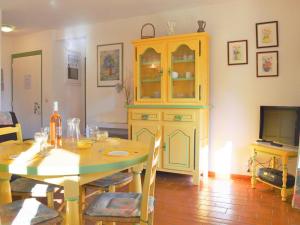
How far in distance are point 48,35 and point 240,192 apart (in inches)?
167

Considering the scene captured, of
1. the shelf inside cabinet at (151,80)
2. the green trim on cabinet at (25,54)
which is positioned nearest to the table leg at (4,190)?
the shelf inside cabinet at (151,80)

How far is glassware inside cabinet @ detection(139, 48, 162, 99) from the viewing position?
3.79 meters

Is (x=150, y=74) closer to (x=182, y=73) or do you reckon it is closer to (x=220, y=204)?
(x=182, y=73)

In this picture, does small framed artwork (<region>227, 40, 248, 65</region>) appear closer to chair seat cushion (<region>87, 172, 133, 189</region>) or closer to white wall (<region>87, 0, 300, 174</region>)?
white wall (<region>87, 0, 300, 174</region>)

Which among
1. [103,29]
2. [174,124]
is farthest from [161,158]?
[103,29]

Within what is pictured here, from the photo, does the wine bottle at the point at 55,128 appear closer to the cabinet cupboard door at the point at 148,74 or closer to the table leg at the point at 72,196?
the table leg at the point at 72,196

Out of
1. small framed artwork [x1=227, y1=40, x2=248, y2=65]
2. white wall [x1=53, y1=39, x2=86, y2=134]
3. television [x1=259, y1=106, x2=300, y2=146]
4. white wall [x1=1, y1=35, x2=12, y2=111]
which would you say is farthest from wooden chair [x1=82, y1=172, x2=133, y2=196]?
white wall [x1=1, y1=35, x2=12, y2=111]

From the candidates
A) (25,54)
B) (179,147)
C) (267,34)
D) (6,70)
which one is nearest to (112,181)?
(179,147)

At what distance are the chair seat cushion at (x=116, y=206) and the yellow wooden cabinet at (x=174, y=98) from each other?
1822 mm

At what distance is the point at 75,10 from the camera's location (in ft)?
13.2

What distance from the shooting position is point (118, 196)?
168cm

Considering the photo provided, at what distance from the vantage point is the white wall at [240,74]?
10.9 ft

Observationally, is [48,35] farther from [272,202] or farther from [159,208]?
[272,202]

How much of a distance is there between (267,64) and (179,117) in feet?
4.15
